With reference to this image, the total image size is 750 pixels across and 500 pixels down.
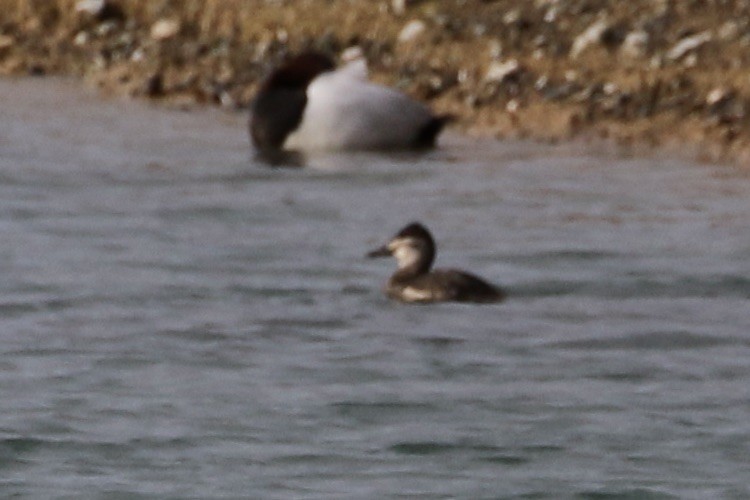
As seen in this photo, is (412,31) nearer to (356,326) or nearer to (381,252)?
(381,252)

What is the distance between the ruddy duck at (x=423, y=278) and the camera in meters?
13.9

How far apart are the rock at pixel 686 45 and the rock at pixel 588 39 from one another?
0.70m

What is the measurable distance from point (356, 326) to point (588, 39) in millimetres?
7349

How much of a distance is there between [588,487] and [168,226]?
6.90m

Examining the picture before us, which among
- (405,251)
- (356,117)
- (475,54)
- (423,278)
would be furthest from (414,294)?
(475,54)

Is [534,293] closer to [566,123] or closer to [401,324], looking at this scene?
[401,324]

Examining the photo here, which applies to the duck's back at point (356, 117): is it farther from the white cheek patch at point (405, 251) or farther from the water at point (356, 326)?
the white cheek patch at point (405, 251)

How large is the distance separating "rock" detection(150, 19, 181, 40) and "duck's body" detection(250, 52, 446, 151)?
316 centimetres

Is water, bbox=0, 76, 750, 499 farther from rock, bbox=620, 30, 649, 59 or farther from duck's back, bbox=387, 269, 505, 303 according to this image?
rock, bbox=620, 30, 649, 59

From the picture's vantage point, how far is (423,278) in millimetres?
14156

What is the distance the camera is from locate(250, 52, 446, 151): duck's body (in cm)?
1958

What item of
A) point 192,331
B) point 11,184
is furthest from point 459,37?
point 192,331

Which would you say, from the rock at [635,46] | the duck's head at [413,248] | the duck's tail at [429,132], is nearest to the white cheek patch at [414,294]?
the duck's head at [413,248]

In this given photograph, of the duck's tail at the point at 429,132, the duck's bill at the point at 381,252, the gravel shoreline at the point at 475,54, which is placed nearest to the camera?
the duck's bill at the point at 381,252
